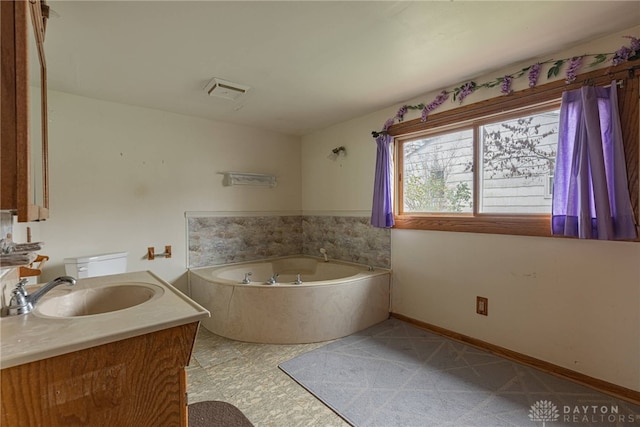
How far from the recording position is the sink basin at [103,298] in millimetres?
1407

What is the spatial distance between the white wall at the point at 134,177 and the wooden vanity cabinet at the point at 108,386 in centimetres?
197

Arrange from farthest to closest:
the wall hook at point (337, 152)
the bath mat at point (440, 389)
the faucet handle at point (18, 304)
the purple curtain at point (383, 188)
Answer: the wall hook at point (337, 152)
the purple curtain at point (383, 188)
the bath mat at point (440, 389)
the faucet handle at point (18, 304)

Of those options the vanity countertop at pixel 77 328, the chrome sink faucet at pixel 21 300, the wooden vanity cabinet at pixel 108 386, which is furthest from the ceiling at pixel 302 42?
the wooden vanity cabinet at pixel 108 386

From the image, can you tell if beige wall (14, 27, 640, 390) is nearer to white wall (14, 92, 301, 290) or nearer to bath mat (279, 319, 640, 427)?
white wall (14, 92, 301, 290)

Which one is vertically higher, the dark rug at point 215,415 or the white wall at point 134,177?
the white wall at point 134,177

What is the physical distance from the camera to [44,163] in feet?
4.64

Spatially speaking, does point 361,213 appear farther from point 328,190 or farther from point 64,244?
point 64,244

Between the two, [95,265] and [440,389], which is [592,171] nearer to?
[440,389]

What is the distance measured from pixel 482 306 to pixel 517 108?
1543 millimetres

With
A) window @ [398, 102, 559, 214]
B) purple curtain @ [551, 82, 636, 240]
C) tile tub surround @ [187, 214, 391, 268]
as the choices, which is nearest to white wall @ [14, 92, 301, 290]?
tile tub surround @ [187, 214, 391, 268]

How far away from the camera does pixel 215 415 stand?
1.69 metres

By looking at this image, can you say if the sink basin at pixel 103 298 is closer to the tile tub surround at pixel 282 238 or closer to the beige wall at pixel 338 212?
the beige wall at pixel 338 212

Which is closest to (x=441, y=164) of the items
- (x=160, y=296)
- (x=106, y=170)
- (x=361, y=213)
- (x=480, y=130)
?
(x=480, y=130)

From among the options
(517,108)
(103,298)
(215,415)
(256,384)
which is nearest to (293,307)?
(256,384)
